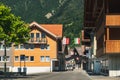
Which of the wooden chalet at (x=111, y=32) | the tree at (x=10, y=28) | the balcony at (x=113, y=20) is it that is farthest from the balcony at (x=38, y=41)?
the balcony at (x=113, y=20)

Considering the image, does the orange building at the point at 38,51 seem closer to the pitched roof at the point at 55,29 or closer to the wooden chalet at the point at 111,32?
the pitched roof at the point at 55,29

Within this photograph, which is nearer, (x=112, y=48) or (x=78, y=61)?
(x=112, y=48)

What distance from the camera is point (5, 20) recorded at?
2404 inches

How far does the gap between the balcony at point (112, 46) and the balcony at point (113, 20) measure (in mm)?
2235

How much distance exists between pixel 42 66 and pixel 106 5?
59.2 meters

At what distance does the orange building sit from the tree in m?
49.0

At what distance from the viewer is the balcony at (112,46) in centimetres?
5469

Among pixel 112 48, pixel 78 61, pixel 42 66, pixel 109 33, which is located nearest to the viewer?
pixel 112 48

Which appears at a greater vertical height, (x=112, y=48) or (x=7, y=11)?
(x=7, y=11)

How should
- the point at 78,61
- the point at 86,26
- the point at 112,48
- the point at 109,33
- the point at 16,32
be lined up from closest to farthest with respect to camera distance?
1. the point at 112,48
2. the point at 109,33
3. the point at 16,32
4. the point at 86,26
5. the point at 78,61

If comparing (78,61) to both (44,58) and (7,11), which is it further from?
(7,11)

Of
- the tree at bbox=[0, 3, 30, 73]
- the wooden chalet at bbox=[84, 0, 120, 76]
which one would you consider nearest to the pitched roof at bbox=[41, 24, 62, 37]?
the wooden chalet at bbox=[84, 0, 120, 76]

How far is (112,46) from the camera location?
54969mm

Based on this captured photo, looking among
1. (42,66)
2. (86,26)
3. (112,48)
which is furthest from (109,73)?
(42,66)
